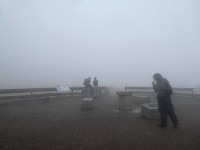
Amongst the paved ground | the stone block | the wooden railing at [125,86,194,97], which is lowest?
the paved ground

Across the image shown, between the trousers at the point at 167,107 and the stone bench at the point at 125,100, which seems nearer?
the trousers at the point at 167,107

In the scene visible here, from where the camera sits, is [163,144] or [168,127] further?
[168,127]

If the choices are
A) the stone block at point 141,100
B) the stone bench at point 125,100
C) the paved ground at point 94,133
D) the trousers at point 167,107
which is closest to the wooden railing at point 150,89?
the stone block at point 141,100

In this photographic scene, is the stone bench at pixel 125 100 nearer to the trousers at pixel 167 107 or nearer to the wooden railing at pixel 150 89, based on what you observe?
the trousers at pixel 167 107

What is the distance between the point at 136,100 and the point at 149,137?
293 inches

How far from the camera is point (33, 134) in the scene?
263 inches

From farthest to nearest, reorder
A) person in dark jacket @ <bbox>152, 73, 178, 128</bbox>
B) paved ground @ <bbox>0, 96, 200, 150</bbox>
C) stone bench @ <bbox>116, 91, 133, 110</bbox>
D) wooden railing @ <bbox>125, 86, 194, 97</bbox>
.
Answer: wooden railing @ <bbox>125, 86, 194, 97</bbox>, stone bench @ <bbox>116, 91, 133, 110</bbox>, person in dark jacket @ <bbox>152, 73, 178, 128</bbox>, paved ground @ <bbox>0, 96, 200, 150</bbox>

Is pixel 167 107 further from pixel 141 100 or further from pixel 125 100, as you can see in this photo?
pixel 141 100

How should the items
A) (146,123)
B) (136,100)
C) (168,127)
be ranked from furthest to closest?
(136,100), (146,123), (168,127)

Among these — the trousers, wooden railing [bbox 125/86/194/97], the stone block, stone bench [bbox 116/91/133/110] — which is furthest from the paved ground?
wooden railing [bbox 125/86/194/97]

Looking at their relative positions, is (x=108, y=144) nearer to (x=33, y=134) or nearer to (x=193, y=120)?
(x=33, y=134)

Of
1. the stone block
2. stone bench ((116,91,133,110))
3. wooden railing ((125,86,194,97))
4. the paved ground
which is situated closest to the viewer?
the paved ground

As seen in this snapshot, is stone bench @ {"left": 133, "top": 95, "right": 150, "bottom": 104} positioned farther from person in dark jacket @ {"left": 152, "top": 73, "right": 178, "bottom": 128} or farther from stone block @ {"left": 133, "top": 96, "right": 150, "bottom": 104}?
person in dark jacket @ {"left": 152, "top": 73, "right": 178, "bottom": 128}

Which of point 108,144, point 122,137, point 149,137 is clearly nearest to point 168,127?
point 149,137
